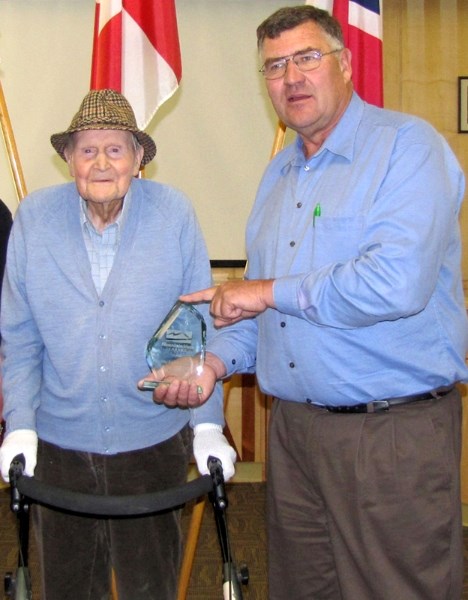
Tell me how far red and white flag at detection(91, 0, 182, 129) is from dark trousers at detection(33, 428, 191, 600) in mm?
1386

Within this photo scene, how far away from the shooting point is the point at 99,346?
189 centimetres

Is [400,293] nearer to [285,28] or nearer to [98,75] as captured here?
[285,28]

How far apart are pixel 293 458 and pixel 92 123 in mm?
1045

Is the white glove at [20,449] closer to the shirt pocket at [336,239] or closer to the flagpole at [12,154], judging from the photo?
the shirt pocket at [336,239]

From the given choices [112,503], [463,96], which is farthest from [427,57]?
[112,503]

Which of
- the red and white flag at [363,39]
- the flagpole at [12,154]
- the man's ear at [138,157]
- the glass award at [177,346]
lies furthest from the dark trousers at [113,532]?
the red and white flag at [363,39]

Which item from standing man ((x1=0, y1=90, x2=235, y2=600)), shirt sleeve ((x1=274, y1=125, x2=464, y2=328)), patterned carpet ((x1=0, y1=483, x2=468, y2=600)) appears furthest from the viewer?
patterned carpet ((x1=0, y1=483, x2=468, y2=600))

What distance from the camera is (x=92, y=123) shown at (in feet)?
6.16

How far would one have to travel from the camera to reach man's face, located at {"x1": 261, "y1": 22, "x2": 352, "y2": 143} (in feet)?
6.45

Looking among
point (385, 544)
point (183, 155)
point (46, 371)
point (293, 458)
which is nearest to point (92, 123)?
point (46, 371)

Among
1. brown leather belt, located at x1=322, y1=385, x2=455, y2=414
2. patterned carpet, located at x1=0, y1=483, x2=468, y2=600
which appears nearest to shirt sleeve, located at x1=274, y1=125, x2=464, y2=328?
brown leather belt, located at x1=322, y1=385, x2=455, y2=414

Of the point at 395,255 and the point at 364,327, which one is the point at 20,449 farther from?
the point at 395,255

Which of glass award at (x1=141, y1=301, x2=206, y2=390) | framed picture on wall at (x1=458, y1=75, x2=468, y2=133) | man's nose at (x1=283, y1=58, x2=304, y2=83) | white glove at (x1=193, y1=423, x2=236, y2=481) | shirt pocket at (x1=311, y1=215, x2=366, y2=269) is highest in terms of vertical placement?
framed picture on wall at (x1=458, y1=75, x2=468, y2=133)

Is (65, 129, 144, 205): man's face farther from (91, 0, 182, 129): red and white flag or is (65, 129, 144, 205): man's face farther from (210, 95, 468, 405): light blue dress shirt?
(91, 0, 182, 129): red and white flag
